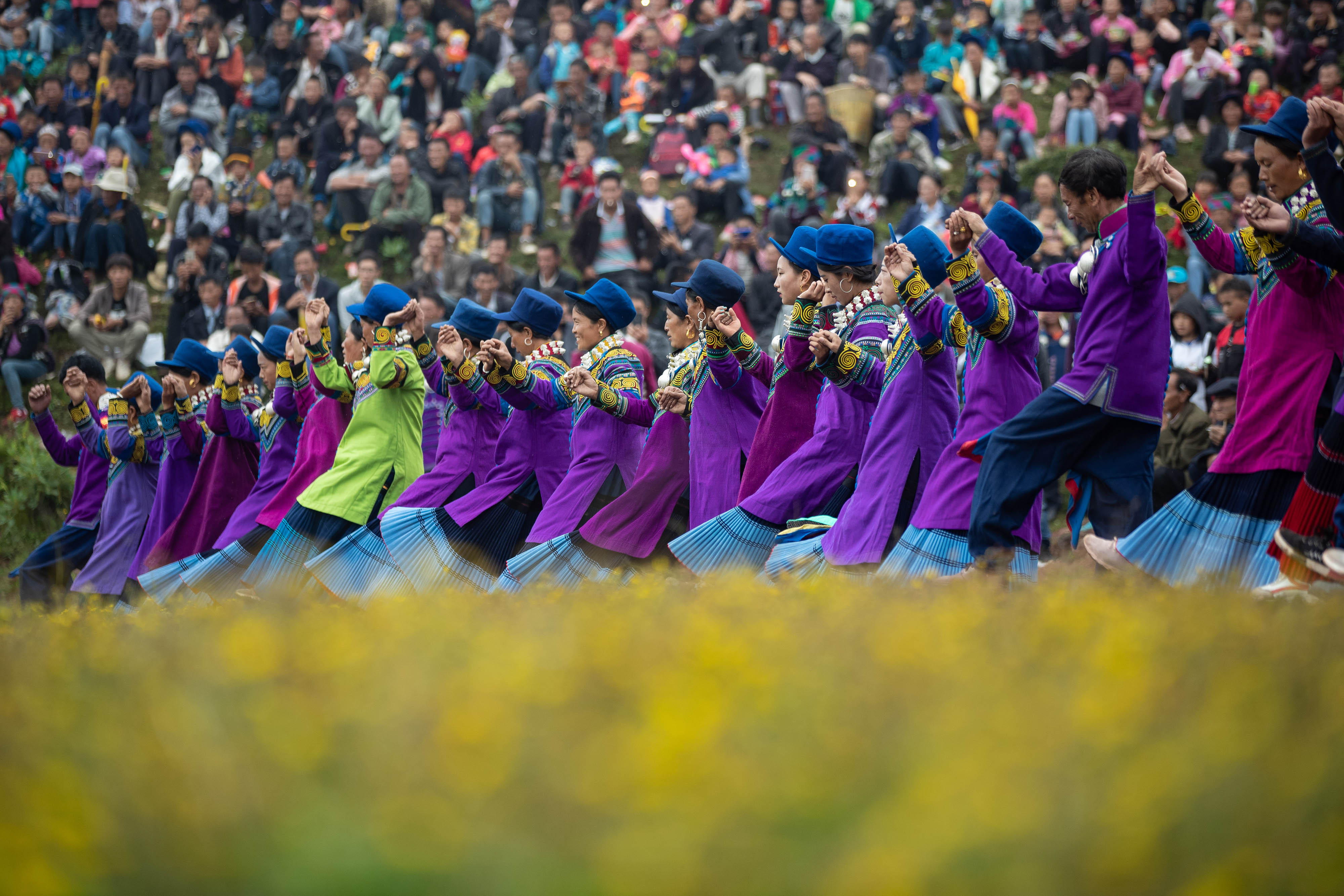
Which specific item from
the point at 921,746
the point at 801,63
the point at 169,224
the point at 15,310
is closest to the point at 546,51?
the point at 801,63

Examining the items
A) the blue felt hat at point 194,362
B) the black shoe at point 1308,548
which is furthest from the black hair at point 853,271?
the blue felt hat at point 194,362

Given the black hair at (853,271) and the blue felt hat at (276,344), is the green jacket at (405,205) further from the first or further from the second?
the black hair at (853,271)

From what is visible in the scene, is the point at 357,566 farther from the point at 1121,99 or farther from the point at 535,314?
the point at 1121,99

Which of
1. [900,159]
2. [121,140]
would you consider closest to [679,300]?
[900,159]

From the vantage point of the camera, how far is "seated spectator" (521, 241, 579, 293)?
1212 centimetres

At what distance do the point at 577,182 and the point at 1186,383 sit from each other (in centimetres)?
782

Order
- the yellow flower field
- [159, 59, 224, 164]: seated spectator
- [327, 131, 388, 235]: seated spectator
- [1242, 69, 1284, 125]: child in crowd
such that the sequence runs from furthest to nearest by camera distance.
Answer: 1. [159, 59, 224, 164]: seated spectator
2. [327, 131, 388, 235]: seated spectator
3. [1242, 69, 1284, 125]: child in crowd
4. the yellow flower field

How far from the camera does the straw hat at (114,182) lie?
15602 mm

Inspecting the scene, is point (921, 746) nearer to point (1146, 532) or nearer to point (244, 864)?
point (244, 864)

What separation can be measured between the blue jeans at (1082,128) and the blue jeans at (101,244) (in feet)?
37.4

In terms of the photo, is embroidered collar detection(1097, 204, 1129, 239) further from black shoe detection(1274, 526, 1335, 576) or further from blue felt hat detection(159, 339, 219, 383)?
blue felt hat detection(159, 339, 219, 383)

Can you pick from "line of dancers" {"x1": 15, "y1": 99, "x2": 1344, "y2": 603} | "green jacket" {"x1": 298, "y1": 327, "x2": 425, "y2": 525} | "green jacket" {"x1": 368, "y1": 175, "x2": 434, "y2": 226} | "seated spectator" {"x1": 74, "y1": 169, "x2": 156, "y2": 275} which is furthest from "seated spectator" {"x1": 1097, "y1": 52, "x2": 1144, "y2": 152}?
"seated spectator" {"x1": 74, "y1": 169, "x2": 156, "y2": 275}

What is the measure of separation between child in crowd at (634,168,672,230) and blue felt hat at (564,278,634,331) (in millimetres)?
6187

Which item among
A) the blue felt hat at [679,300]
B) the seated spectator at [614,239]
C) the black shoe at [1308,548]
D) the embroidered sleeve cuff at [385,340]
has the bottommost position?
the seated spectator at [614,239]
